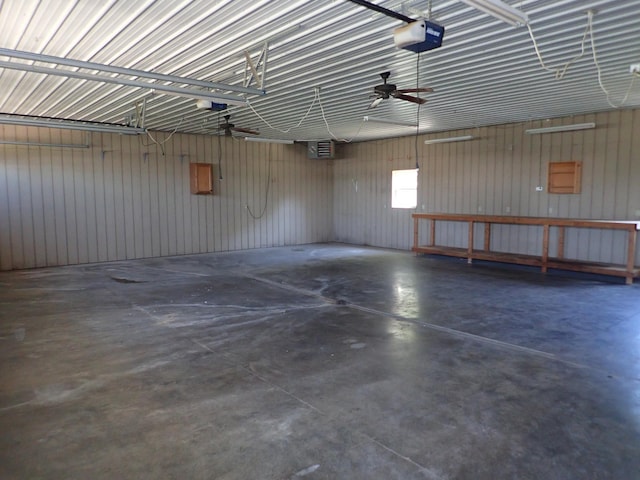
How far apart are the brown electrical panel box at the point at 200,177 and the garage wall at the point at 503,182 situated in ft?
13.7

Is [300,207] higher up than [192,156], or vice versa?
[192,156]

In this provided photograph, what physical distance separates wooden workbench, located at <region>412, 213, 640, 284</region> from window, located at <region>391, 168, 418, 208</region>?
880 millimetres

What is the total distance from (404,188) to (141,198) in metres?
6.43

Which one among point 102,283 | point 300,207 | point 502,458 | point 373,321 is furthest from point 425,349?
point 300,207

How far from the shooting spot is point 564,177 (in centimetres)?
829

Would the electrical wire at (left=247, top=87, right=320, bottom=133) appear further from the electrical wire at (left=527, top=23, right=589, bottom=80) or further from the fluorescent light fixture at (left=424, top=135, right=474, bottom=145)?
the fluorescent light fixture at (left=424, top=135, right=474, bottom=145)

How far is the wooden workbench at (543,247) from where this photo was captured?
6887 millimetres

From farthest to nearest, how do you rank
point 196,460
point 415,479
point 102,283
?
point 102,283 < point 196,460 < point 415,479

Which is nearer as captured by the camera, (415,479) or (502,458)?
(415,479)

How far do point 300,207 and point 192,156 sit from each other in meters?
3.44

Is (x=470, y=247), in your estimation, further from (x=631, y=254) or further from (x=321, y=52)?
(x=321, y=52)

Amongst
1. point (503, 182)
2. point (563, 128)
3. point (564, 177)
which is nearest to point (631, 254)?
point (564, 177)

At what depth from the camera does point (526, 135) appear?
28.9ft

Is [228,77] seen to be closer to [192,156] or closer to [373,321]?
[373,321]
